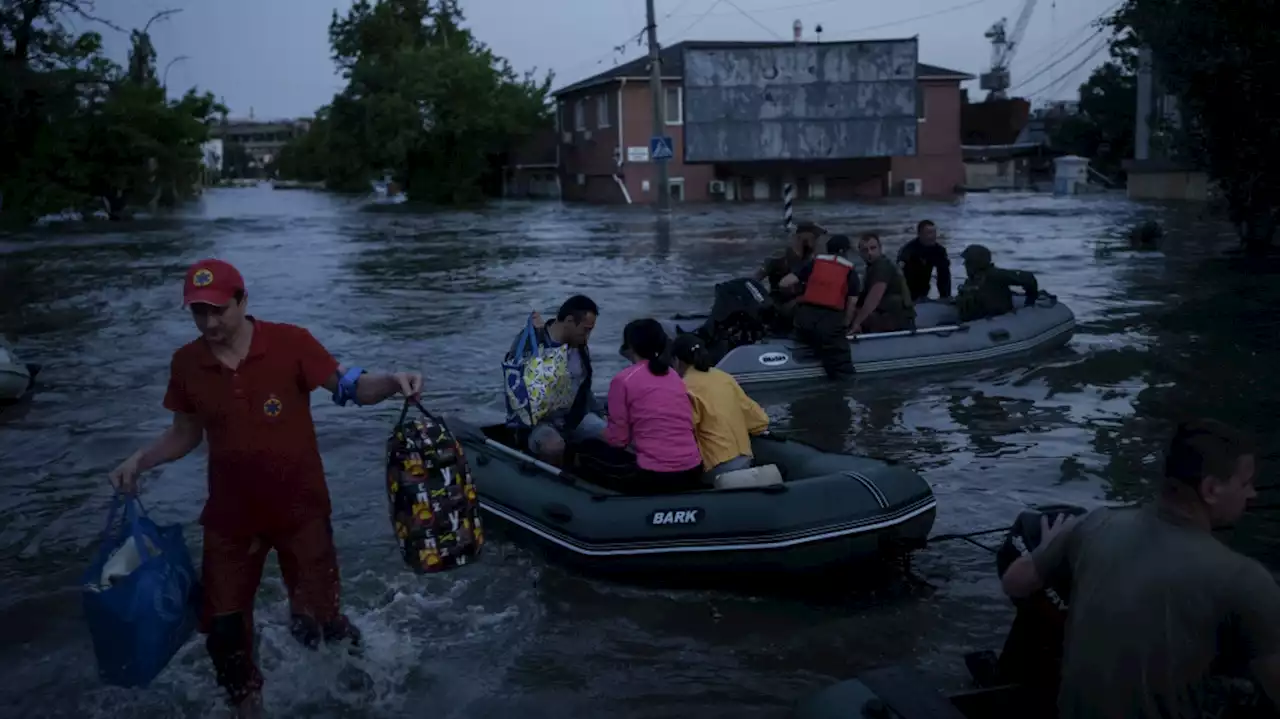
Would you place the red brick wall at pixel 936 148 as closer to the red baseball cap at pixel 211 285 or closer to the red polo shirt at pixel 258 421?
the red polo shirt at pixel 258 421

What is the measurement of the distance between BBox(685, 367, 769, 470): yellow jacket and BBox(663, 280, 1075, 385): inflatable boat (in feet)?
15.2

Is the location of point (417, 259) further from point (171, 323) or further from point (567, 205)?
point (567, 205)

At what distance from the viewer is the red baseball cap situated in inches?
172

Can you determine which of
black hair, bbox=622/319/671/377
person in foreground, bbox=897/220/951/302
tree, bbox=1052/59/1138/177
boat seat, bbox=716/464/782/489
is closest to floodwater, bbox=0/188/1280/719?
boat seat, bbox=716/464/782/489

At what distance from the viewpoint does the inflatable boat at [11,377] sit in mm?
11852

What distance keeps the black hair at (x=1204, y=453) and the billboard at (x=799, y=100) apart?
44689 millimetres

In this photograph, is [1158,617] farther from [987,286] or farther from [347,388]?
[987,286]

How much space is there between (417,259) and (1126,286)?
15.1 meters

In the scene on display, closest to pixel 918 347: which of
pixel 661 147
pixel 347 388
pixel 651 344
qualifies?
pixel 651 344

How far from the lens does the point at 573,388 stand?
765 centimetres

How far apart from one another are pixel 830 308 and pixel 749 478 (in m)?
5.30

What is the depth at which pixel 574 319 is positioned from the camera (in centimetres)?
724

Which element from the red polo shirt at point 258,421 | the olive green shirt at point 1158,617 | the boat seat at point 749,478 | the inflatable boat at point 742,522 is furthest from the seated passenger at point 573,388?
the olive green shirt at point 1158,617

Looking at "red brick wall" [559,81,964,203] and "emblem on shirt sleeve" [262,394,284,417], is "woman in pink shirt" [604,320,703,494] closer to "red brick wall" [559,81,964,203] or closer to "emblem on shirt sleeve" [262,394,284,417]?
"emblem on shirt sleeve" [262,394,284,417]
